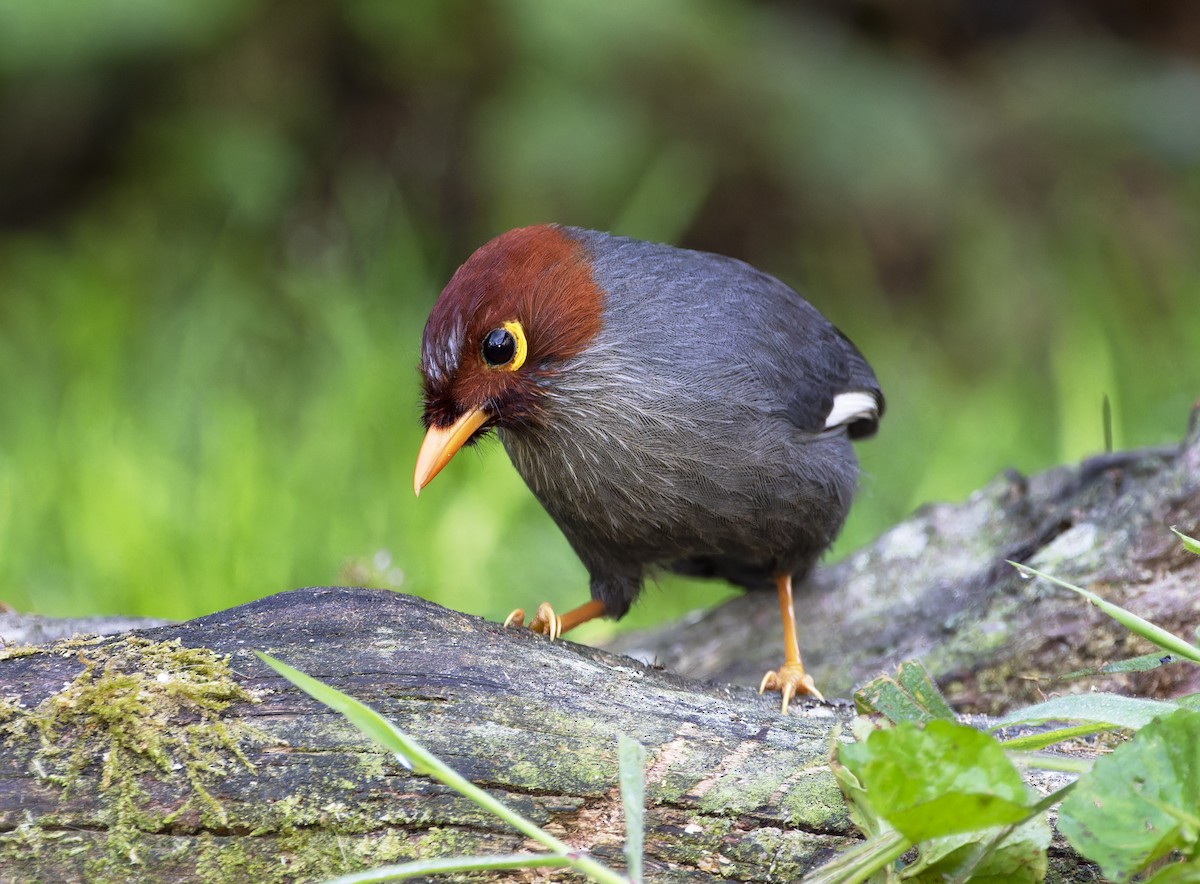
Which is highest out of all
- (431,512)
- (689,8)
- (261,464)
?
(689,8)

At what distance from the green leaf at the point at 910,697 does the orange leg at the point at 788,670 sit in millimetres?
Answer: 869

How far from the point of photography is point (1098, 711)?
2008mm

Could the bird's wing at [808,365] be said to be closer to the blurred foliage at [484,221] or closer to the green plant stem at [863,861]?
the blurred foliage at [484,221]

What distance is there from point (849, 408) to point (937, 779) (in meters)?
2.37

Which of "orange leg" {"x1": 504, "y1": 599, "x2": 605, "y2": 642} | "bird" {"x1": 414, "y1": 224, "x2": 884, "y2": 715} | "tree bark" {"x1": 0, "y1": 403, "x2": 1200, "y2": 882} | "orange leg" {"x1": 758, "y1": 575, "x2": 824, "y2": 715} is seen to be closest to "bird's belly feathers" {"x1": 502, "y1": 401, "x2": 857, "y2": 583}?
"bird" {"x1": 414, "y1": 224, "x2": 884, "y2": 715}

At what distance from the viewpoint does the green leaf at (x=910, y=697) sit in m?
2.28

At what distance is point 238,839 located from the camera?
205 cm

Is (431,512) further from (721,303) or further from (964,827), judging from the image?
(964,827)

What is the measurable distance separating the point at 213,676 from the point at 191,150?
5112mm

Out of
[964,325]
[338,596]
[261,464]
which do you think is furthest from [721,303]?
[964,325]

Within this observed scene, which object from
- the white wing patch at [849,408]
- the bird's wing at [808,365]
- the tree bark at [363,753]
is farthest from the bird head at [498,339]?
the white wing patch at [849,408]

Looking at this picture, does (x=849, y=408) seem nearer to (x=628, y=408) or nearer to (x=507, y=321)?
(x=628, y=408)

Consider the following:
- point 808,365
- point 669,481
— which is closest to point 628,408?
point 669,481

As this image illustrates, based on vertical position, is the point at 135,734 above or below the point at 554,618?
below
